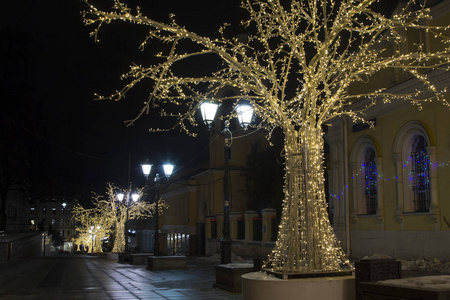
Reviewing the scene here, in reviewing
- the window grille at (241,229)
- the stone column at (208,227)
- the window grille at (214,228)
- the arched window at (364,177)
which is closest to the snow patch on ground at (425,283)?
the arched window at (364,177)

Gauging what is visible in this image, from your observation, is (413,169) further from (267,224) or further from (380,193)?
(267,224)

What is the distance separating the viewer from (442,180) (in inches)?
599

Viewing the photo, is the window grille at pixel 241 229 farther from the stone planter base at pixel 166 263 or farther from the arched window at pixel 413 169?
the arched window at pixel 413 169

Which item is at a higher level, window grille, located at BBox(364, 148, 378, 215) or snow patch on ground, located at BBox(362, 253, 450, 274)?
window grille, located at BBox(364, 148, 378, 215)

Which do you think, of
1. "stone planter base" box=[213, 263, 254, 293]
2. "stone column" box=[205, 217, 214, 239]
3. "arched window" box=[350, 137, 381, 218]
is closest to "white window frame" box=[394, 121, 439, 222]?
"arched window" box=[350, 137, 381, 218]

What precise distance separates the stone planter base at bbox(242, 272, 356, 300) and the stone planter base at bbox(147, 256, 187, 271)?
12.8 meters

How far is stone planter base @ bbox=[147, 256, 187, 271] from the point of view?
1858 centimetres

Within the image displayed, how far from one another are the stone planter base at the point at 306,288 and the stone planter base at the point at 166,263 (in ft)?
41.9

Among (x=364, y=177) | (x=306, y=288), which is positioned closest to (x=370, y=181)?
(x=364, y=177)

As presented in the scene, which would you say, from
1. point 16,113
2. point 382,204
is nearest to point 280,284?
point 382,204

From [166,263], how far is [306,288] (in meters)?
13.3

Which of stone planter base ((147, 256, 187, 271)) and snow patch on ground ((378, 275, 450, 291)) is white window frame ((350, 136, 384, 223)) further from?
snow patch on ground ((378, 275, 450, 291))

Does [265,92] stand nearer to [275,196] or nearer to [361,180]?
[361,180]

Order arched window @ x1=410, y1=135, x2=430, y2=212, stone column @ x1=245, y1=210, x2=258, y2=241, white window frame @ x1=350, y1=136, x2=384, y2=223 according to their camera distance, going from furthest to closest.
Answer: stone column @ x1=245, y1=210, x2=258, y2=241, white window frame @ x1=350, y1=136, x2=384, y2=223, arched window @ x1=410, y1=135, x2=430, y2=212
